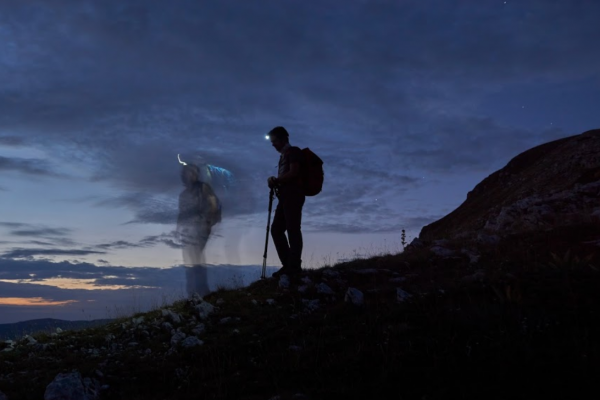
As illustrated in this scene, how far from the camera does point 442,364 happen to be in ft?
15.8

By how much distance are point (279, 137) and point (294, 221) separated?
1998mm

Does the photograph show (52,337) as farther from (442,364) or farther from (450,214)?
(450,214)

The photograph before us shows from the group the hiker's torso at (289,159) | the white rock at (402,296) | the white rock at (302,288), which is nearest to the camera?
the white rock at (402,296)

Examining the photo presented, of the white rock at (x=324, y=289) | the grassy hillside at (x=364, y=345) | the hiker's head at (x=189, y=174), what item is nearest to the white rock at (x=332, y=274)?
the grassy hillside at (x=364, y=345)

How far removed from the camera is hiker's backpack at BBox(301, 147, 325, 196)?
10305 millimetres

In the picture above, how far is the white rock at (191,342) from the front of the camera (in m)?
6.68

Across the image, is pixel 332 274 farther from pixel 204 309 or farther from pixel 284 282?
pixel 204 309

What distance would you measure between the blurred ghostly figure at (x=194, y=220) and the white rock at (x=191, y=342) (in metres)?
6.39

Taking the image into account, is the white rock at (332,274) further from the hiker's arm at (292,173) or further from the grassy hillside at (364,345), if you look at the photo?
the hiker's arm at (292,173)

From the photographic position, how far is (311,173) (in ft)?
33.9

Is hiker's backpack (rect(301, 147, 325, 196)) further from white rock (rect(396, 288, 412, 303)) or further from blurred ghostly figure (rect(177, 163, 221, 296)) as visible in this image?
blurred ghostly figure (rect(177, 163, 221, 296))

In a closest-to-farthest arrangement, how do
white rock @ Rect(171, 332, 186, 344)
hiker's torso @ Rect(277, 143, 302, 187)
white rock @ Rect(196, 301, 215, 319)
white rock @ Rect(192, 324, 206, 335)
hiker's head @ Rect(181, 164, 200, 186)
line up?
white rock @ Rect(171, 332, 186, 344), white rock @ Rect(192, 324, 206, 335), white rock @ Rect(196, 301, 215, 319), hiker's torso @ Rect(277, 143, 302, 187), hiker's head @ Rect(181, 164, 200, 186)

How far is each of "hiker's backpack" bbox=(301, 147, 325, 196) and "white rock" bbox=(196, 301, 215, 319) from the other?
10.9 ft

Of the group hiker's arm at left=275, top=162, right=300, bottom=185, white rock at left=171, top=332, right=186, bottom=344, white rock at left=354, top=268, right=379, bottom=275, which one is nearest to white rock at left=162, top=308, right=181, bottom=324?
white rock at left=171, top=332, right=186, bottom=344
